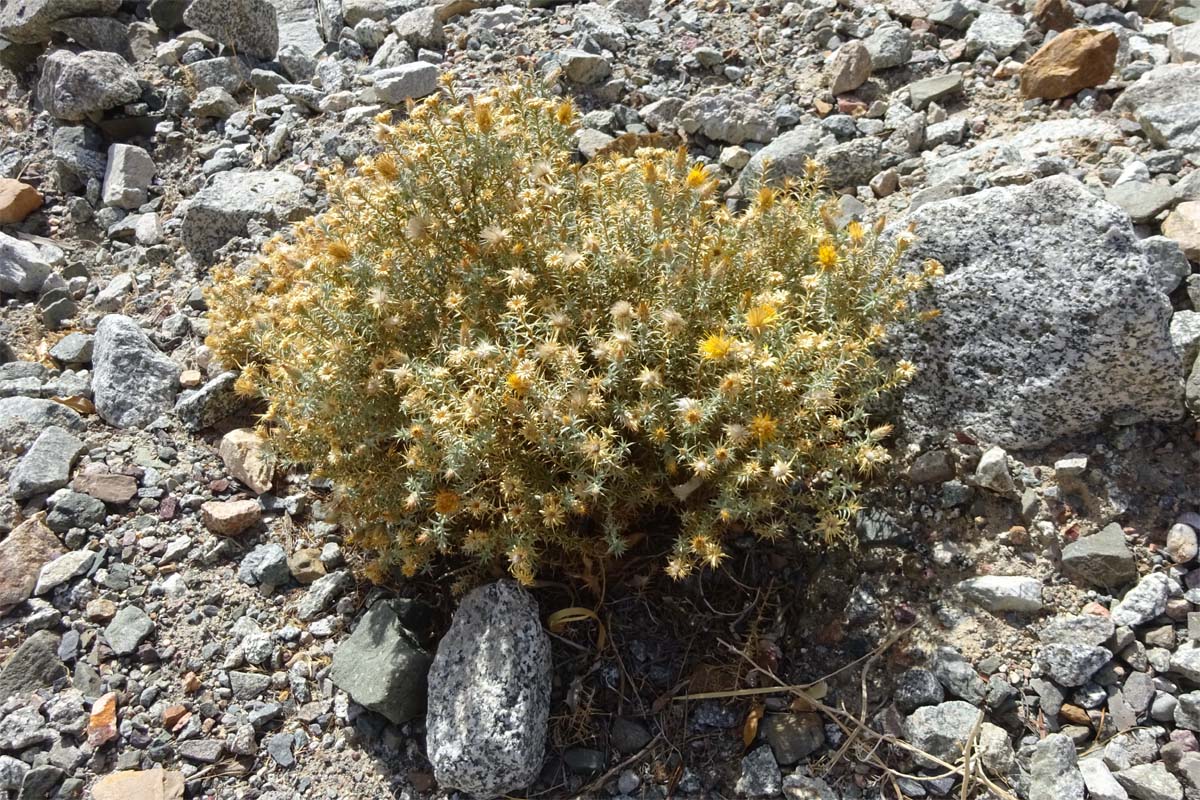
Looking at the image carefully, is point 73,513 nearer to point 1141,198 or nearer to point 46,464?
point 46,464

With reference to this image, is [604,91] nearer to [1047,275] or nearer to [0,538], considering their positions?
[1047,275]

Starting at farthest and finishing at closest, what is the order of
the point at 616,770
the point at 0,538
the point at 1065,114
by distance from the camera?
the point at 1065,114
the point at 0,538
the point at 616,770

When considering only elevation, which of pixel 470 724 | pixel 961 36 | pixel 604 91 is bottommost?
pixel 470 724

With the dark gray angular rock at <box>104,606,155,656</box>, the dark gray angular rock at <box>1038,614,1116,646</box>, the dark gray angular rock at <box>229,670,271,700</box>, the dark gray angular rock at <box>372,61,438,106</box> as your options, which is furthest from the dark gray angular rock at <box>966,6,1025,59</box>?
the dark gray angular rock at <box>104,606,155,656</box>

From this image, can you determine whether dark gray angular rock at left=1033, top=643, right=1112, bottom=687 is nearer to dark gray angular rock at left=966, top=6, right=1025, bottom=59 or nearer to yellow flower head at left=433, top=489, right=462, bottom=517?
yellow flower head at left=433, top=489, right=462, bottom=517

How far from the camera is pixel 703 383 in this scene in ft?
9.39

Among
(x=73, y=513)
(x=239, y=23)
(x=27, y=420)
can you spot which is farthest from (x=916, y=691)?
(x=239, y=23)

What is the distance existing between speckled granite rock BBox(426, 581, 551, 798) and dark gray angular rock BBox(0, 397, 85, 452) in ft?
7.04

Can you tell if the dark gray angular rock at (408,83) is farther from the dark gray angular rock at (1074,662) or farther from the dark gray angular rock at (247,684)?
the dark gray angular rock at (1074,662)

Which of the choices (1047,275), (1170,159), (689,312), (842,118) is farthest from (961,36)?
(689,312)

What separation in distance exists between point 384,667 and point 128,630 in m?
1.02

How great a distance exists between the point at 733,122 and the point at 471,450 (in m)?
2.63

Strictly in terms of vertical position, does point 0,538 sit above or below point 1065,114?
below

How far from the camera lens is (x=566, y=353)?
2.69m
